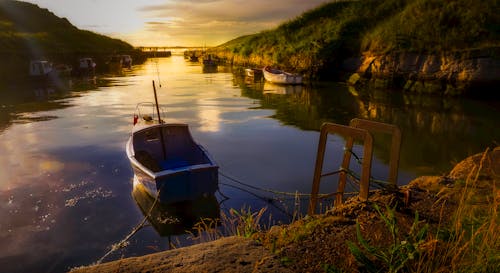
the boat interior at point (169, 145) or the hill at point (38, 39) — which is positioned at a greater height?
the hill at point (38, 39)

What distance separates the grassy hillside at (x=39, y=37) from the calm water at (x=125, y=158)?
4831cm

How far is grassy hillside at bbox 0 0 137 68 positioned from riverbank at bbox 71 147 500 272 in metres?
74.7

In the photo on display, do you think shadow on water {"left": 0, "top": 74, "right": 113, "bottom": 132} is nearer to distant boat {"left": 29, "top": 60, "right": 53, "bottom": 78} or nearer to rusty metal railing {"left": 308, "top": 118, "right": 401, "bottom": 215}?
distant boat {"left": 29, "top": 60, "right": 53, "bottom": 78}

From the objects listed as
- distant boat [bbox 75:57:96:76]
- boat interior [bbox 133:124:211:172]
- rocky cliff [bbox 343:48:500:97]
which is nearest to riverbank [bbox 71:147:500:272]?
boat interior [bbox 133:124:211:172]

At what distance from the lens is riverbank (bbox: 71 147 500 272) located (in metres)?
3.48

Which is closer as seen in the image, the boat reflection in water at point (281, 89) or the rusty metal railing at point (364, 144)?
the rusty metal railing at point (364, 144)

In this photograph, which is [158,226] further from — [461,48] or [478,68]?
[461,48]

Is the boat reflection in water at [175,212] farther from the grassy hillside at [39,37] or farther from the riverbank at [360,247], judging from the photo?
the grassy hillside at [39,37]

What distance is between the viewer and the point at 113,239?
9203 mm

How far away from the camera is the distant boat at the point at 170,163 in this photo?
10.2m

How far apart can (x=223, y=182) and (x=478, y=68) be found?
94.4 ft

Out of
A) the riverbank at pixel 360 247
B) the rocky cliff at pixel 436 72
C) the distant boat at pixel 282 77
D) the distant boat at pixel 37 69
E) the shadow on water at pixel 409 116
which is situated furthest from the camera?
the distant boat at pixel 37 69

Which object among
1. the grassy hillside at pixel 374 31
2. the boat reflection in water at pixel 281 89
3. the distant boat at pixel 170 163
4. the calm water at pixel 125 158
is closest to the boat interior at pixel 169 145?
the distant boat at pixel 170 163

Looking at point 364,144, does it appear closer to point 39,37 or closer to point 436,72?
point 436,72
